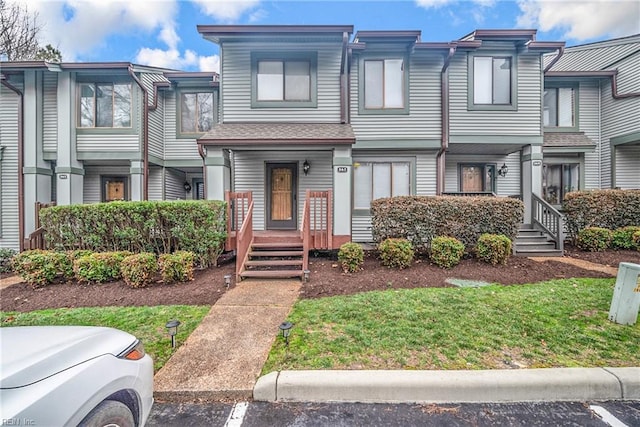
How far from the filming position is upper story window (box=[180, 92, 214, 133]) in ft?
36.5

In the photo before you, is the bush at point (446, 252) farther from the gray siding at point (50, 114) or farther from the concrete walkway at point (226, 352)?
the gray siding at point (50, 114)

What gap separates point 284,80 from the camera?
351 inches

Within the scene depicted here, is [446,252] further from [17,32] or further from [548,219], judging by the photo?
[17,32]

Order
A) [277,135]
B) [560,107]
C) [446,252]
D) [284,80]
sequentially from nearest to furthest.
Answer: [446,252], [277,135], [284,80], [560,107]

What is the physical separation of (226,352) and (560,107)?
45.7 feet

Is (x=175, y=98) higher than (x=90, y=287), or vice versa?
(x=175, y=98)

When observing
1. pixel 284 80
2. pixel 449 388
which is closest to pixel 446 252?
pixel 449 388

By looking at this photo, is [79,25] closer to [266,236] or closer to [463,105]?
[266,236]

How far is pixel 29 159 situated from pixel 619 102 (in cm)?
2068

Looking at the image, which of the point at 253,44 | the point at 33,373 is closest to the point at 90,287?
the point at 33,373

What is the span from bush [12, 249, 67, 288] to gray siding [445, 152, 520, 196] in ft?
37.5

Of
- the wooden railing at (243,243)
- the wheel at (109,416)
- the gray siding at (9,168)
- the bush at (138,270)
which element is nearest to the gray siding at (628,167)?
the wooden railing at (243,243)

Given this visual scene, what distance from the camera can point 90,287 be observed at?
5.84m

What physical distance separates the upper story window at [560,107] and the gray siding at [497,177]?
228cm
